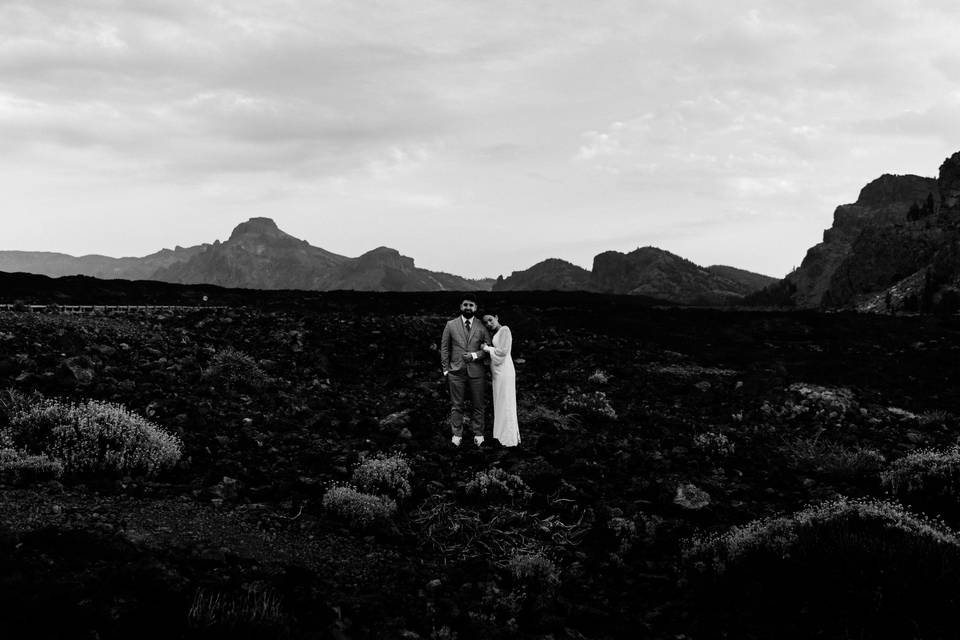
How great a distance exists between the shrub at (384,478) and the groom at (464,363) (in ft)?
7.48

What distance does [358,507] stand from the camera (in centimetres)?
763

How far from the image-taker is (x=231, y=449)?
32.4 ft

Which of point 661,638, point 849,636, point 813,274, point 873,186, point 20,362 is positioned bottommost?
point 661,638

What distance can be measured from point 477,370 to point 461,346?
53 cm

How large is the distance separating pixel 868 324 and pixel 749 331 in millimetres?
7526

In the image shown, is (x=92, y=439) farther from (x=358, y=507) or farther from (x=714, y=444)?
(x=714, y=444)

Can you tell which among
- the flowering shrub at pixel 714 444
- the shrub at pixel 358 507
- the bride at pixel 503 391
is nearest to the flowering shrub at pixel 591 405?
the flowering shrub at pixel 714 444

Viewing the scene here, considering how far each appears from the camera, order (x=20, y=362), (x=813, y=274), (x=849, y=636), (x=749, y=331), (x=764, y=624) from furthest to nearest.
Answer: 1. (x=813, y=274)
2. (x=749, y=331)
3. (x=20, y=362)
4. (x=764, y=624)
5. (x=849, y=636)

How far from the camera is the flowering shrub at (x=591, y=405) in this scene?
14.4 meters

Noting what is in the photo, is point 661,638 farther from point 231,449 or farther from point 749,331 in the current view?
point 749,331

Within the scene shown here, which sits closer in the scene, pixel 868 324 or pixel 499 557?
pixel 499 557

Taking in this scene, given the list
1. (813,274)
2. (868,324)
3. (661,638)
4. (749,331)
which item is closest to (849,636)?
(661,638)

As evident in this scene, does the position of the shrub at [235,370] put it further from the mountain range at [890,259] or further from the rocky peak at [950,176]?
the rocky peak at [950,176]

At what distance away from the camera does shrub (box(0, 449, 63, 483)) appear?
23.9 ft
